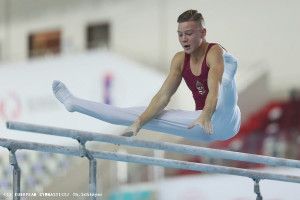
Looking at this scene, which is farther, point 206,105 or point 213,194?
point 213,194

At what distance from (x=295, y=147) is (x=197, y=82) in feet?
29.8

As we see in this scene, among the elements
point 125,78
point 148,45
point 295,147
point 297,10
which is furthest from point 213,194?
point 148,45

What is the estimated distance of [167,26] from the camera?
63.7 feet

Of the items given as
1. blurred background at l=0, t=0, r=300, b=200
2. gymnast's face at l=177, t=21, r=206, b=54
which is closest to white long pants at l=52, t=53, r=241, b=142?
gymnast's face at l=177, t=21, r=206, b=54

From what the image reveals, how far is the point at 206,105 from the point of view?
587 centimetres

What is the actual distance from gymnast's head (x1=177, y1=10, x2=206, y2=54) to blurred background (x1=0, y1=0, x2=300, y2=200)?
7.30m

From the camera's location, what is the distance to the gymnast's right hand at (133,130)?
597cm

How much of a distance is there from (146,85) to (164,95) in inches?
392

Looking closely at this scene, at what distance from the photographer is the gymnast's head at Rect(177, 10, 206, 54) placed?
19.6ft

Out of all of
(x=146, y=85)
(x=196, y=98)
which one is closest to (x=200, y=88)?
(x=196, y=98)

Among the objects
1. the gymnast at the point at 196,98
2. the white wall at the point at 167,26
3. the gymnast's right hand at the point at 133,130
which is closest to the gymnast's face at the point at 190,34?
the gymnast at the point at 196,98

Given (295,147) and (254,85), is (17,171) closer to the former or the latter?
(295,147)

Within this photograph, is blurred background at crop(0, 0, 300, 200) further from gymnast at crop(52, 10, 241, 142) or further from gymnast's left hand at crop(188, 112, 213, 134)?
gymnast's left hand at crop(188, 112, 213, 134)

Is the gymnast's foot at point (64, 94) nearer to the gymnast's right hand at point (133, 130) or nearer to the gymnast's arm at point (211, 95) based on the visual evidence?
the gymnast's right hand at point (133, 130)
